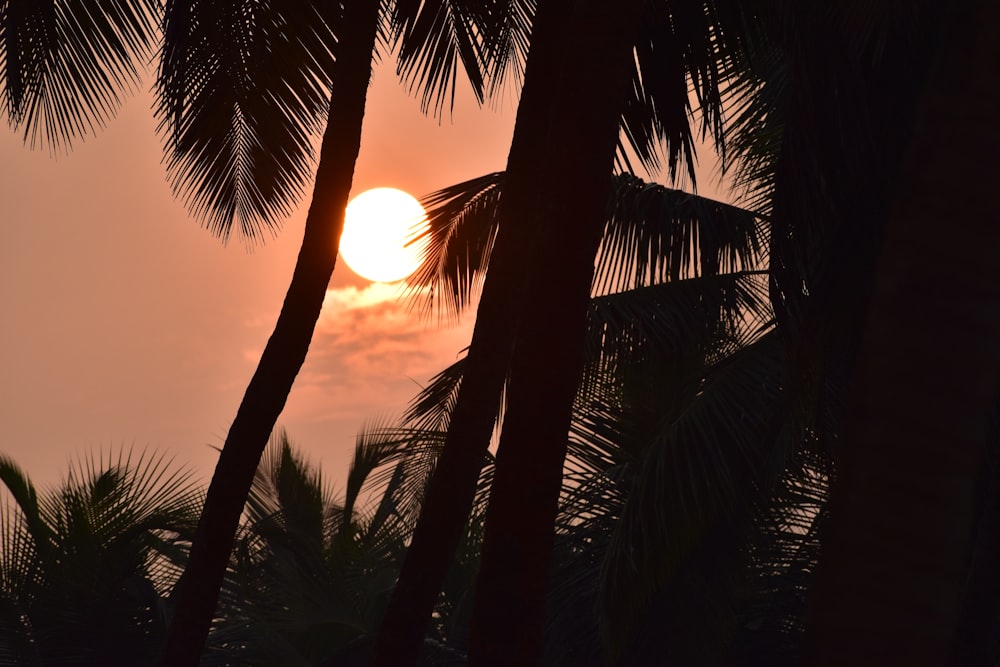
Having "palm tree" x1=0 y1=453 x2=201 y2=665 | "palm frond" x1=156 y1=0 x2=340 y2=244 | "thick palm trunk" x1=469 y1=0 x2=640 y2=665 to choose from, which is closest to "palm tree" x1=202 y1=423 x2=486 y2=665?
"palm tree" x1=0 y1=453 x2=201 y2=665

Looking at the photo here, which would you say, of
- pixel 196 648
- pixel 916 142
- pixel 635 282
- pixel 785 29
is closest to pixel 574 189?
pixel 916 142

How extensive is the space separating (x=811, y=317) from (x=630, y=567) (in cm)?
366

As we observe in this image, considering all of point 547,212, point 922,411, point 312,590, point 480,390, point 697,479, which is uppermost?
point 547,212

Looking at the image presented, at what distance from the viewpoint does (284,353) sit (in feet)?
21.5

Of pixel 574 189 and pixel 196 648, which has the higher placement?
pixel 574 189

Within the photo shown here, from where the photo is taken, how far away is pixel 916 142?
116 inches

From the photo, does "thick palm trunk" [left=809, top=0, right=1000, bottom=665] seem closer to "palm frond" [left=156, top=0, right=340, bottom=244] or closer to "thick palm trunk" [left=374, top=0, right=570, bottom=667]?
"thick palm trunk" [left=374, top=0, right=570, bottom=667]

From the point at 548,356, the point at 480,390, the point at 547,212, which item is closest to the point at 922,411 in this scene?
the point at 548,356

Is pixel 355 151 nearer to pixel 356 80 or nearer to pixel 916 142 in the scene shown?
pixel 356 80

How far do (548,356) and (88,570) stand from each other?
489 inches

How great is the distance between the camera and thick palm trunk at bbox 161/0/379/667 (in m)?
6.16

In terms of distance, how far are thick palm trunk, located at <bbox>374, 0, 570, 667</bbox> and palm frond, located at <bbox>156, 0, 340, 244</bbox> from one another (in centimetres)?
191

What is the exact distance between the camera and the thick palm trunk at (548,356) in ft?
14.1

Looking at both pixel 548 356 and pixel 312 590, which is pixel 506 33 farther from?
pixel 312 590
